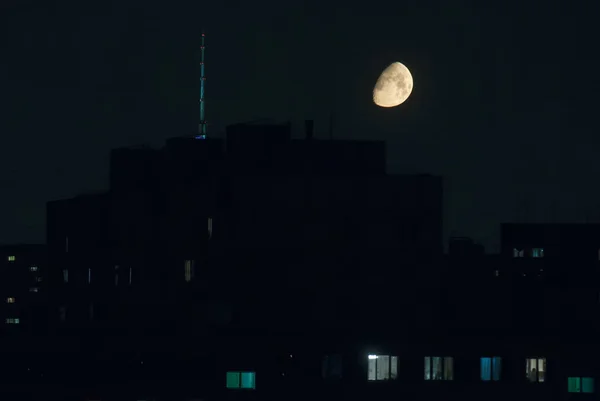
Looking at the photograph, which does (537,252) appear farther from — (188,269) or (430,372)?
(430,372)

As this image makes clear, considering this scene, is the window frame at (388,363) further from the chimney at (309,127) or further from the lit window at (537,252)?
the lit window at (537,252)

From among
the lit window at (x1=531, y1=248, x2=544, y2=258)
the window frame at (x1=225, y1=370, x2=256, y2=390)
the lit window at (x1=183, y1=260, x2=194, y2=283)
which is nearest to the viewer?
the window frame at (x1=225, y1=370, x2=256, y2=390)

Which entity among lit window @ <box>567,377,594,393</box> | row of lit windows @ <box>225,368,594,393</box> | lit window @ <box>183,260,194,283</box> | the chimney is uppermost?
the chimney

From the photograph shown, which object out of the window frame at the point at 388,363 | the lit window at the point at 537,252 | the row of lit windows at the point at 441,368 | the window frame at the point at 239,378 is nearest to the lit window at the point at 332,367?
the row of lit windows at the point at 441,368

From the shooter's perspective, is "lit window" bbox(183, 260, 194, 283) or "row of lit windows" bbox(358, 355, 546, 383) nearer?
"row of lit windows" bbox(358, 355, 546, 383)

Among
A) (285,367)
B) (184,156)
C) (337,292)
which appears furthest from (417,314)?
(184,156)

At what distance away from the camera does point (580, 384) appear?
78750 millimetres

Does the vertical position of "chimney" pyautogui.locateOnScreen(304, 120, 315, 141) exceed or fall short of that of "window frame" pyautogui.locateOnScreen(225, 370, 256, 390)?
it exceeds it

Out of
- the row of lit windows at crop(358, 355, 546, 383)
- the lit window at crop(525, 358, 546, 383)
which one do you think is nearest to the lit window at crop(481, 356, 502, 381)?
the row of lit windows at crop(358, 355, 546, 383)

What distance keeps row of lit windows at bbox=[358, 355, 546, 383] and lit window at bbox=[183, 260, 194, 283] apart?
12003 mm

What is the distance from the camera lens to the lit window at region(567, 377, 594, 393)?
78438 mm

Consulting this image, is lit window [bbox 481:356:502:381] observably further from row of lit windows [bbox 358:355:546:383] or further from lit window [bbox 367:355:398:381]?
lit window [bbox 367:355:398:381]

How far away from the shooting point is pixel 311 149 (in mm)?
86062

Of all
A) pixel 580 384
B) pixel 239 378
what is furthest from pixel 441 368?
pixel 239 378
